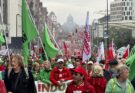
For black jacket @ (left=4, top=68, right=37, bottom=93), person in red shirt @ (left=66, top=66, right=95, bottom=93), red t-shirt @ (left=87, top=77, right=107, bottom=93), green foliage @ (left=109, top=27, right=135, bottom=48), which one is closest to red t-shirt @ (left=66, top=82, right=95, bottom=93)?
person in red shirt @ (left=66, top=66, right=95, bottom=93)

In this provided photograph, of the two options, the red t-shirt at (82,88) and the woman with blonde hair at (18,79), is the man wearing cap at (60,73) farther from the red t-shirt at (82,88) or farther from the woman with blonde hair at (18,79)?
the red t-shirt at (82,88)

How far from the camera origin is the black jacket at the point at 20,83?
32.6ft

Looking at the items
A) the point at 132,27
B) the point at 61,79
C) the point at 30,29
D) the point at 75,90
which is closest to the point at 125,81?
the point at 75,90

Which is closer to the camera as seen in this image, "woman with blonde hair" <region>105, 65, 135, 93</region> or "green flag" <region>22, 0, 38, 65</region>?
"woman with blonde hair" <region>105, 65, 135, 93</region>

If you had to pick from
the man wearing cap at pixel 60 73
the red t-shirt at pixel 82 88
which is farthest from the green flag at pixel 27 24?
the red t-shirt at pixel 82 88

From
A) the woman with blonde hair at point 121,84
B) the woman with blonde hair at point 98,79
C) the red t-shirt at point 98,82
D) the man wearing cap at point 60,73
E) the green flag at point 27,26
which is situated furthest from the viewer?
the green flag at point 27,26

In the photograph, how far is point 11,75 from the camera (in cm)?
1002

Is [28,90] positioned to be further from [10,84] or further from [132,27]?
[132,27]

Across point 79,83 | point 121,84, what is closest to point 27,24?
point 79,83

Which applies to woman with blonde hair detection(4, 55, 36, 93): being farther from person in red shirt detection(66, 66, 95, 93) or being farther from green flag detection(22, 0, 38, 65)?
green flag detection(22, 0, 38, 65)

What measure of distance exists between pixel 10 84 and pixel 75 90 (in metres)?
1.31

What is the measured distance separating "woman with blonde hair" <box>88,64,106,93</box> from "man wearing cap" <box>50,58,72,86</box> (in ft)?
9.22

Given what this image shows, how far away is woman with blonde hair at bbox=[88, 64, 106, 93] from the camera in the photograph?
36.2 feet

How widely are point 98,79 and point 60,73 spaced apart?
3.29m
